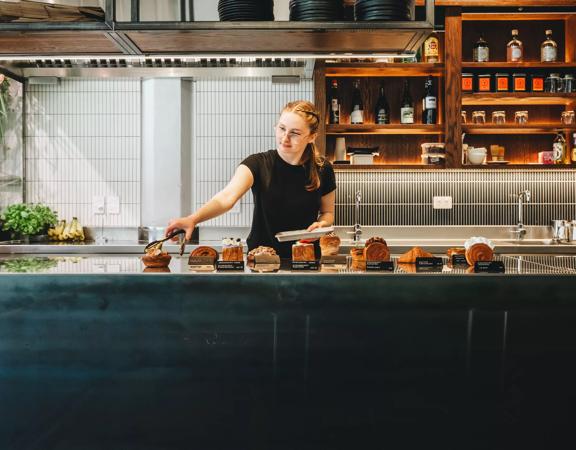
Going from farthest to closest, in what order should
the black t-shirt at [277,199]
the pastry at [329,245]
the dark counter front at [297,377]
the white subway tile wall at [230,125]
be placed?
the white subway tile wall at [230,125]
the black t-shirt at [277,199]
the pastry at [329,245]
the dark counter front at [297,377]

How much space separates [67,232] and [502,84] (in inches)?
140

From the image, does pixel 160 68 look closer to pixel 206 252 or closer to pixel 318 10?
pixel 318 10

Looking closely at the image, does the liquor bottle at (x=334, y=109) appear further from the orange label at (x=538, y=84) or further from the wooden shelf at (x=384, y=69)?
the orange label at (x=538, y=84)

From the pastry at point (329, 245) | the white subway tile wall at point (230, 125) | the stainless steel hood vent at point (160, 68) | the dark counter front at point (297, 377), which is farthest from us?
the white subway tile wall at point (230, 125)

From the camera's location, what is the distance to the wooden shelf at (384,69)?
455 centimetres

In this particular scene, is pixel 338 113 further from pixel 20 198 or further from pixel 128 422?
pixel 128 422

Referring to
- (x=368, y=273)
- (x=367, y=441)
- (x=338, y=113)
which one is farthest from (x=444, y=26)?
(x=367, y=441)

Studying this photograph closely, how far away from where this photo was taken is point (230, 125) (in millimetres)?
4930

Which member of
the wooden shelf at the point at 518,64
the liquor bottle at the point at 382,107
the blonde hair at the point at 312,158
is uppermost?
Answer: the wooden shelf at the point at 518,64

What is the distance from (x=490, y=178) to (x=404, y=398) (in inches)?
128

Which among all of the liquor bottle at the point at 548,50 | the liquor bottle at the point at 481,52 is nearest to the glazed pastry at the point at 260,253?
the liquor bottle at the point at 481,52

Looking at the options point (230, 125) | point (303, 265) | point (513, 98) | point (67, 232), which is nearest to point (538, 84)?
point (513, 98)

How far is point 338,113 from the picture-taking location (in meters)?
4.73

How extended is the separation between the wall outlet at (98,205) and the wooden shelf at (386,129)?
193 cm
